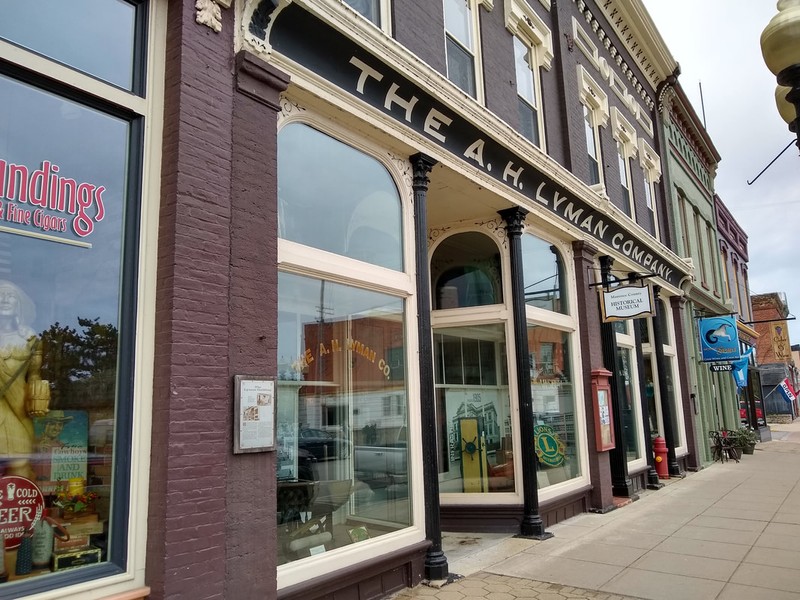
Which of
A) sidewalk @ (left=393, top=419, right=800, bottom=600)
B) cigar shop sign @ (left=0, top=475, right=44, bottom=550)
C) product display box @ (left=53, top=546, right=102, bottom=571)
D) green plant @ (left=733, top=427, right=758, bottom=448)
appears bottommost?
sidewalk @ (left=393, top=419, right=800, bottom=600)

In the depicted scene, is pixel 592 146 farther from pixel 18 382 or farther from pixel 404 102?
pixel 18 382

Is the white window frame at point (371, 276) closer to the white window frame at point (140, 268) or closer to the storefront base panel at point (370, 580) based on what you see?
the storefront base panel at point (370, 580)

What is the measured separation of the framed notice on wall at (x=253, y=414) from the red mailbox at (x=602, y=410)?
7.16 meters

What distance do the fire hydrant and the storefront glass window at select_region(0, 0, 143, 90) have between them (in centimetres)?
1324

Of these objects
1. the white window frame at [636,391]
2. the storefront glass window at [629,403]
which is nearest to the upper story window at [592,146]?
the white window frame at [636,391]

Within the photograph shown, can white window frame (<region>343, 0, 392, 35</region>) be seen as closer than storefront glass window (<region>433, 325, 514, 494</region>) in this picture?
Yes

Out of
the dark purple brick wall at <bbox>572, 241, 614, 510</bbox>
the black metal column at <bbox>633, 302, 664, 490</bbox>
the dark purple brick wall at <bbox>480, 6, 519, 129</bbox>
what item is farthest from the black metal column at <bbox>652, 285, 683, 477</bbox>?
the dark purple brick wall at <bbox>480, 6, 519, 129</bbox>

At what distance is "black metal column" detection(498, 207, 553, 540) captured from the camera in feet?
27.1

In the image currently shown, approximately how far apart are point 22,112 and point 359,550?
14.0 feet

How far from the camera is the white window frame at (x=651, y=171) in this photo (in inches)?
609

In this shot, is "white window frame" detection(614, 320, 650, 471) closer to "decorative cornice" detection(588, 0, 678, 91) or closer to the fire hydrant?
the fire hydrant

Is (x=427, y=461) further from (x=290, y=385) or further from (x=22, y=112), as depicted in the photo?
(x=22, y=112)

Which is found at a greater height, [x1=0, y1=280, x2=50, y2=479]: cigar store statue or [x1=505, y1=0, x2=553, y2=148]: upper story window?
[x1=505, y1=0, x2=553, y2=148]: upper story window

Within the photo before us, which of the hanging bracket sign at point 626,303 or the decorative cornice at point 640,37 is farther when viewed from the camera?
the decorative cornice at point 640,37
